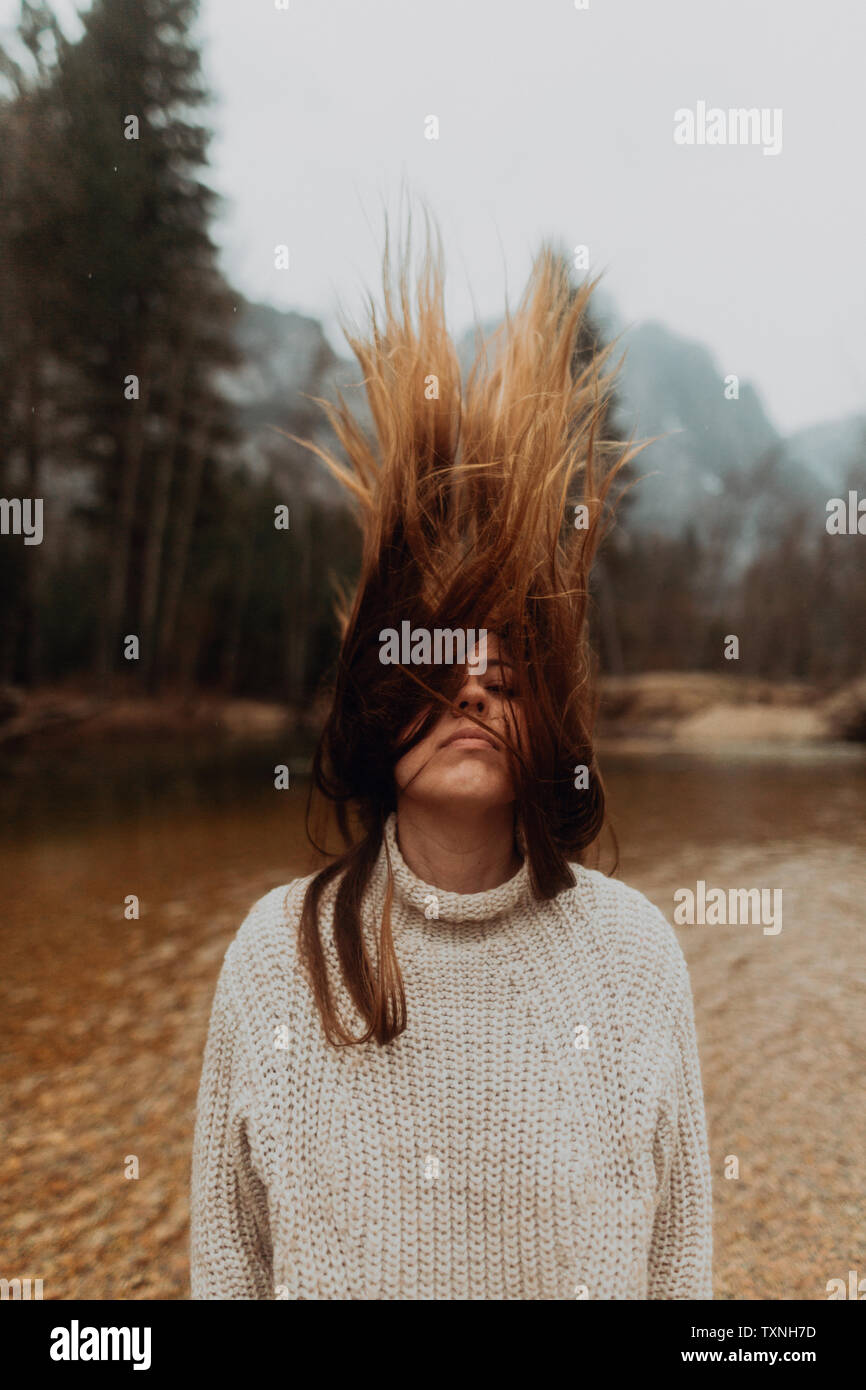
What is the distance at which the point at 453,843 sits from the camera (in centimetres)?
125

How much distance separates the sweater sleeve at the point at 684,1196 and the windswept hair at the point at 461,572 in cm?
27

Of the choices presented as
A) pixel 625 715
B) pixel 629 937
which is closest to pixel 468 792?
pixel 629 937

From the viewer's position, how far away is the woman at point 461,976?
44.3 inches

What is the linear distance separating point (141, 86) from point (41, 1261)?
12.8 meters

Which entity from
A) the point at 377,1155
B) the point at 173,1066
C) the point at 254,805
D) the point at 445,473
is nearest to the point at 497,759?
the point at 445,473

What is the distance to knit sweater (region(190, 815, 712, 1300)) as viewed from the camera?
1.12 metres

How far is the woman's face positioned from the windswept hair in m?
0.02

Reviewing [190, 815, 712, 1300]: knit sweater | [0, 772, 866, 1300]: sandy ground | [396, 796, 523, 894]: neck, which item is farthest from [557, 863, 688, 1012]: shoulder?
[0, 772, 866, 1300]: sandy ground

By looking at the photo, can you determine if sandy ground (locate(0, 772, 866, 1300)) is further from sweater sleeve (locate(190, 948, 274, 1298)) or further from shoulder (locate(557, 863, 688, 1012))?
shoulder (locate(557, 863, 688, 1012))

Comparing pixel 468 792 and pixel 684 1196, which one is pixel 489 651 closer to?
pixel 468 792

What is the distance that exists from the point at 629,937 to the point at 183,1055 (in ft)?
11.9

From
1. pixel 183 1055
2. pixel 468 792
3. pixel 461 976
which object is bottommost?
→ pixel 183 1055

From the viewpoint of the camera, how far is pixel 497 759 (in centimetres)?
119

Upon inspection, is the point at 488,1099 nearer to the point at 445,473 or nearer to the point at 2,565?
the point at 445,473
